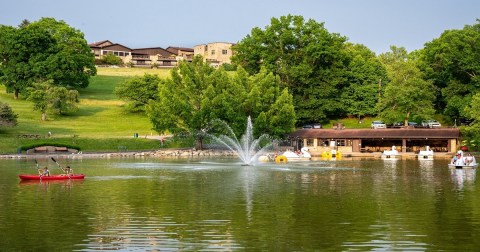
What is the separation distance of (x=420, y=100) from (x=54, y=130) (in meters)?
56.7

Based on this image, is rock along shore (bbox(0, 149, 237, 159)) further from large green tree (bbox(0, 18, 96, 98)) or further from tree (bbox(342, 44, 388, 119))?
large green tree (bbox(0, 18, 96, 98))

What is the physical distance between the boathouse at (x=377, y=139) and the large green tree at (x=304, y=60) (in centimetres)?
1330

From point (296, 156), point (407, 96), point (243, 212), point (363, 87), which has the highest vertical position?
point (363, 87)

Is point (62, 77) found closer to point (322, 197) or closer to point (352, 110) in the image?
point (352, 110)

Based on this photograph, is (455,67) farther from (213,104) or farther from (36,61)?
(36,61)

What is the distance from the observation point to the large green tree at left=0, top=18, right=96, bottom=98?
417 ft

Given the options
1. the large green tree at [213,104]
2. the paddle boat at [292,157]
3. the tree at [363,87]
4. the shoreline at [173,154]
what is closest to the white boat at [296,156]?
the paddle boat at [292,157]

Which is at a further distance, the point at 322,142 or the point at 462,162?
the point at 322,142

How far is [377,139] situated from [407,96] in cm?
1000

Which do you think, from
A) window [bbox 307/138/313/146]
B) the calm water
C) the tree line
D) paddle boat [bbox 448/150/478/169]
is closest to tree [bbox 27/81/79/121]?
the tree line

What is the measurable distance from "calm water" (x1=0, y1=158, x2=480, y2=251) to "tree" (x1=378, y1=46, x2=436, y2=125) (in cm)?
4538

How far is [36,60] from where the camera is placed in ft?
424

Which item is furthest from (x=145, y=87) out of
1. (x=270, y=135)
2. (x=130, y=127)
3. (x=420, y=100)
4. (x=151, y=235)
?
(x=151, y=235)

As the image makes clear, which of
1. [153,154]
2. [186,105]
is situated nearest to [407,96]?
[186,105]
